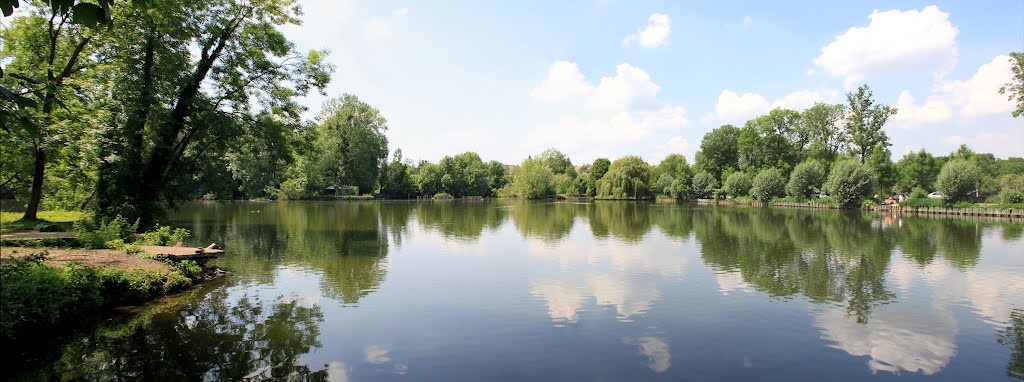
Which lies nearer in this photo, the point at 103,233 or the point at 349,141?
the point at 103,233

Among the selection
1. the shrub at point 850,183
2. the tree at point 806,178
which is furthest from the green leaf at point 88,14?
the tree at point 806,178

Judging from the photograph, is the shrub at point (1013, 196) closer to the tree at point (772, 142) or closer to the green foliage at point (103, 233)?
the tree at point (772, 142)

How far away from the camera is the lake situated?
8.27 meters

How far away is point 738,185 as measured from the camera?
74.4 meters

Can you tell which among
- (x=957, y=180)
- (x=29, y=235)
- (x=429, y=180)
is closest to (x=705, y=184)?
(x=957, y=180)

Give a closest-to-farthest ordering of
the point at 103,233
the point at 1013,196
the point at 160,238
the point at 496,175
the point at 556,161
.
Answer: the point at 103,233
the point at 160,238
the point at 1013,196
the point at 496,175
the point at 556,161

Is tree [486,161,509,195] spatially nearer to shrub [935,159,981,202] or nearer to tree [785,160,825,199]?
tree [785,160,825,199]

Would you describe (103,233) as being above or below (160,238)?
above

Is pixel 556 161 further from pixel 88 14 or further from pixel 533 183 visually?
pixel 88 14

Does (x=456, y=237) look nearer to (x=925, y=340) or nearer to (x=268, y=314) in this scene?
(x=268, y=314)

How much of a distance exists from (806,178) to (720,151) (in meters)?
25.6

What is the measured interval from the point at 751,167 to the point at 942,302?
220 ft

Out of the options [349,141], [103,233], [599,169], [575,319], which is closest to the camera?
[575,319]

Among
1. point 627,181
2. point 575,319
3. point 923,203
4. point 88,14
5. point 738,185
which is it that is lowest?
point 575,319
